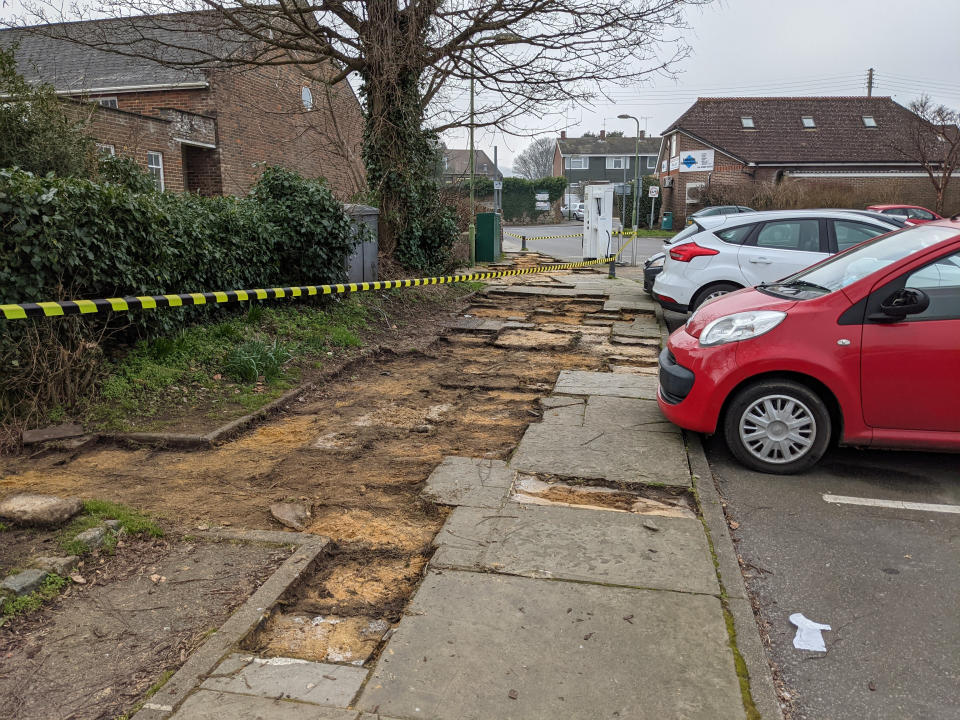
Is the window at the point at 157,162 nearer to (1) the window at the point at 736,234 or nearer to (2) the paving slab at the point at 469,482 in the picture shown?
(1) the window at the point at 736,234

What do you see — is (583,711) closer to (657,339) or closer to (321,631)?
(321,631)

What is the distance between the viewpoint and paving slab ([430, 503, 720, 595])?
3.50m

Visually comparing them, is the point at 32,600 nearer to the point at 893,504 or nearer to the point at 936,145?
the point at 893,504

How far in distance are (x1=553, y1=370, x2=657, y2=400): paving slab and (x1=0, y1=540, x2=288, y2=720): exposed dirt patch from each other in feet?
12.9

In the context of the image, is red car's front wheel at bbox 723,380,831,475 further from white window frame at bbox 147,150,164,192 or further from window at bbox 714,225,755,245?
white window frame at bbox 147,150,164,192

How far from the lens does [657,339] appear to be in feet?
31.9

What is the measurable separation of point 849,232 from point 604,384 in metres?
4.61

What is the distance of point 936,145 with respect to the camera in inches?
1459

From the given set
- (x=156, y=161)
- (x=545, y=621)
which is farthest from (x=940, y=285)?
(x=156, y=161)

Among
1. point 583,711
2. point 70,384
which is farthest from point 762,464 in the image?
point 70,384

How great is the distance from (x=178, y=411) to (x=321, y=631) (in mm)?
3505

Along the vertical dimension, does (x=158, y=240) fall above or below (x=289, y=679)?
above

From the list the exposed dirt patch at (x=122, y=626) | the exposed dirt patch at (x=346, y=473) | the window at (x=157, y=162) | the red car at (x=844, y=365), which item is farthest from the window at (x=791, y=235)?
the window at (x=157, y=162)

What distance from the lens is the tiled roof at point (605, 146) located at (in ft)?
265
